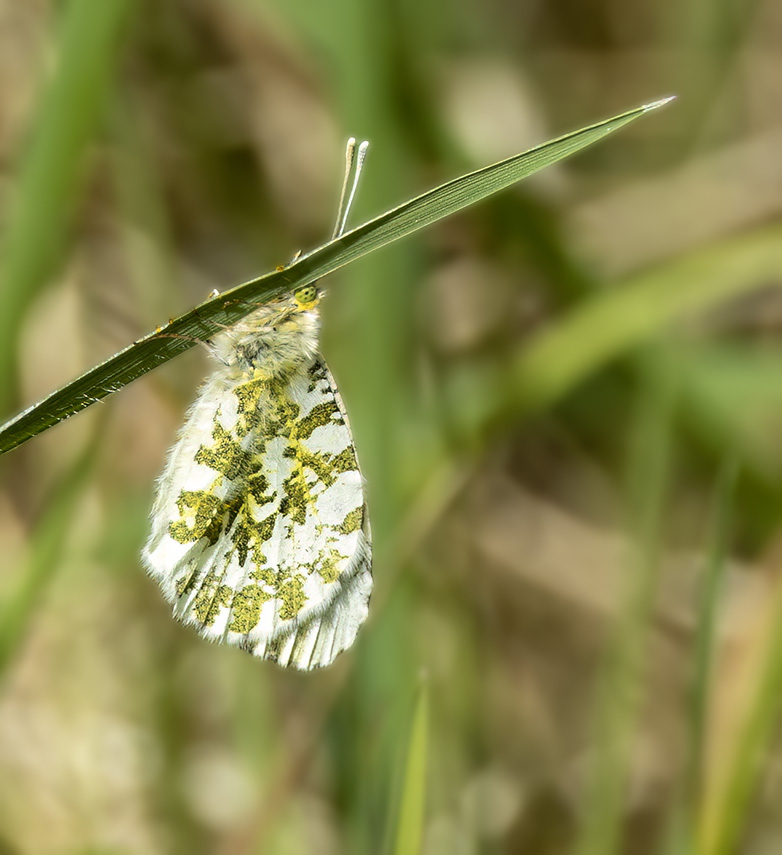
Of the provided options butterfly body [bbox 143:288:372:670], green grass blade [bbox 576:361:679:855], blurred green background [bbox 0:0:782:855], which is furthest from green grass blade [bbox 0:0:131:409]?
green grass blade [bbox 576:361:679:855]

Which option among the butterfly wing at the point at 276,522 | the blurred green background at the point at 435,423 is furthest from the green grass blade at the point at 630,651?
the butterfly wing at the point at 276,522

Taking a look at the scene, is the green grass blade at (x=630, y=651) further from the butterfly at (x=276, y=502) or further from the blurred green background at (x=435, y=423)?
the butterfly at (x=276, y=502)

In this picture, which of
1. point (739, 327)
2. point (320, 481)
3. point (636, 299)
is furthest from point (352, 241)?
point (739, 327)

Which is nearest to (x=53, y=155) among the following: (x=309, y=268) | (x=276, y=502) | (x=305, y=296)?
(x=305, y=296)

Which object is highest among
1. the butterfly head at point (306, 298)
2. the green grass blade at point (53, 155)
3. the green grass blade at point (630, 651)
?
the green grass blade at point (53, 155)

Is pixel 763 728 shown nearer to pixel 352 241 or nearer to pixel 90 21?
pixel 352 241
